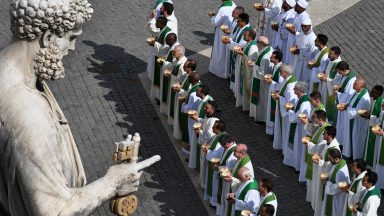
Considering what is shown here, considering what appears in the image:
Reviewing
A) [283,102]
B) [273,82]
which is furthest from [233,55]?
[283,102]

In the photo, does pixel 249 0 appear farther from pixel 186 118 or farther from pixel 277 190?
pixel 277 190

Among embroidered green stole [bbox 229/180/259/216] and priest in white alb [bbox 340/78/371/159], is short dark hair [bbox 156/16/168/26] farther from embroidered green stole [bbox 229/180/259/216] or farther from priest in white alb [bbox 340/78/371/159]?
embroidered green stole [bbox 229/180/259/216]

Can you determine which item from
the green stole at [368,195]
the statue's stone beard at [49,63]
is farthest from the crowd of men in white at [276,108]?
the statue's stone beard at [49,63]

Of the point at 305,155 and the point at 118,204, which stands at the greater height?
the point at 118,204

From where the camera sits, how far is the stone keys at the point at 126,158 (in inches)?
214

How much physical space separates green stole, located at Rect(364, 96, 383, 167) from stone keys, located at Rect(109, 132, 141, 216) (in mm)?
10925

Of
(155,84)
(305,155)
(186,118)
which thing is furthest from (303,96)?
(155,84)

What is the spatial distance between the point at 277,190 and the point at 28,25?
1108cm

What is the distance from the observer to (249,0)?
22141mm

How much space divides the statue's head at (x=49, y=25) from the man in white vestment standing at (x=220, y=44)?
13.6 m

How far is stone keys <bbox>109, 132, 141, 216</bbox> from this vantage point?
5.44m

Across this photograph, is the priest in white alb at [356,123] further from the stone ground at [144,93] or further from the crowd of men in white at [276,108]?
the stone ground at [144,93]

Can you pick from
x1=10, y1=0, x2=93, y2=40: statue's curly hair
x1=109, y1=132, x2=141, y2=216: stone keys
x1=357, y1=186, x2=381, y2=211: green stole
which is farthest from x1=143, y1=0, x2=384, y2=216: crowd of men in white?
x1=10, y1=0, x2=93, y2=40: statue's curly hair

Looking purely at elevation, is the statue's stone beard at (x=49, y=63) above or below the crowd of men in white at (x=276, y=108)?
above
